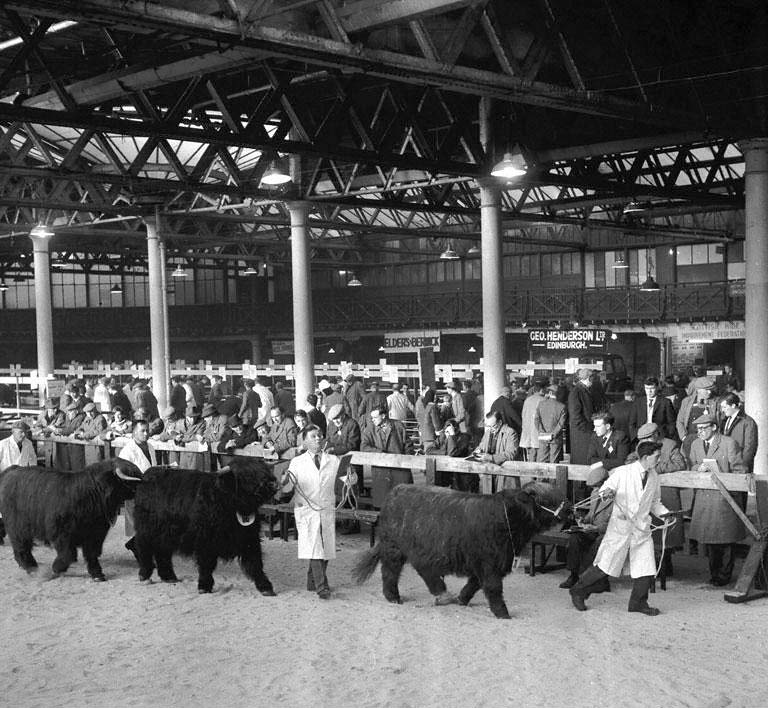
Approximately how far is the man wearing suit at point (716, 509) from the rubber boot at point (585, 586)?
4.68 feet

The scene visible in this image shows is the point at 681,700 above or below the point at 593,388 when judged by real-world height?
below

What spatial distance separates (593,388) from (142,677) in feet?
37.6

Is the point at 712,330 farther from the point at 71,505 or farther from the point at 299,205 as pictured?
the point at 71,505

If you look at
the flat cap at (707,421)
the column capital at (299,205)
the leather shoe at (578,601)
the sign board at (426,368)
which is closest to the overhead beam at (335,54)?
the flat cap at (707,421)

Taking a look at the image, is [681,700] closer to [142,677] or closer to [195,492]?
[142,677]

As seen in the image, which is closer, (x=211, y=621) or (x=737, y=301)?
(x=211, y=621)

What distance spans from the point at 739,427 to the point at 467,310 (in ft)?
103

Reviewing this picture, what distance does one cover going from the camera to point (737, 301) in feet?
116

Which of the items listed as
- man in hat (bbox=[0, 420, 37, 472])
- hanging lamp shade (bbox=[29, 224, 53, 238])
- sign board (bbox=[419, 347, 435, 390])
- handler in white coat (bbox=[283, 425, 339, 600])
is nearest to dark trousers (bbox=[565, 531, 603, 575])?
handler in white coat (bbox=[283, 425, 339, 600])

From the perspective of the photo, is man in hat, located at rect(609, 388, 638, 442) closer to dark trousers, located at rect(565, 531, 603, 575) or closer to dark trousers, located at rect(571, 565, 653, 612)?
dark trousers, located at rect(565, 531, 603, 575)

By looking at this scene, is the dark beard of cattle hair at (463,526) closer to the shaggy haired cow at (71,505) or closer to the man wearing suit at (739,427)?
the man wearing suit at (739,427)

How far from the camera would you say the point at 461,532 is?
29.6 ft

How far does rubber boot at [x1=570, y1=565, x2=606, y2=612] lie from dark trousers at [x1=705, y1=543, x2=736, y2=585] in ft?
5.22

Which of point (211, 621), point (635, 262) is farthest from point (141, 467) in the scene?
point (635, 262)
